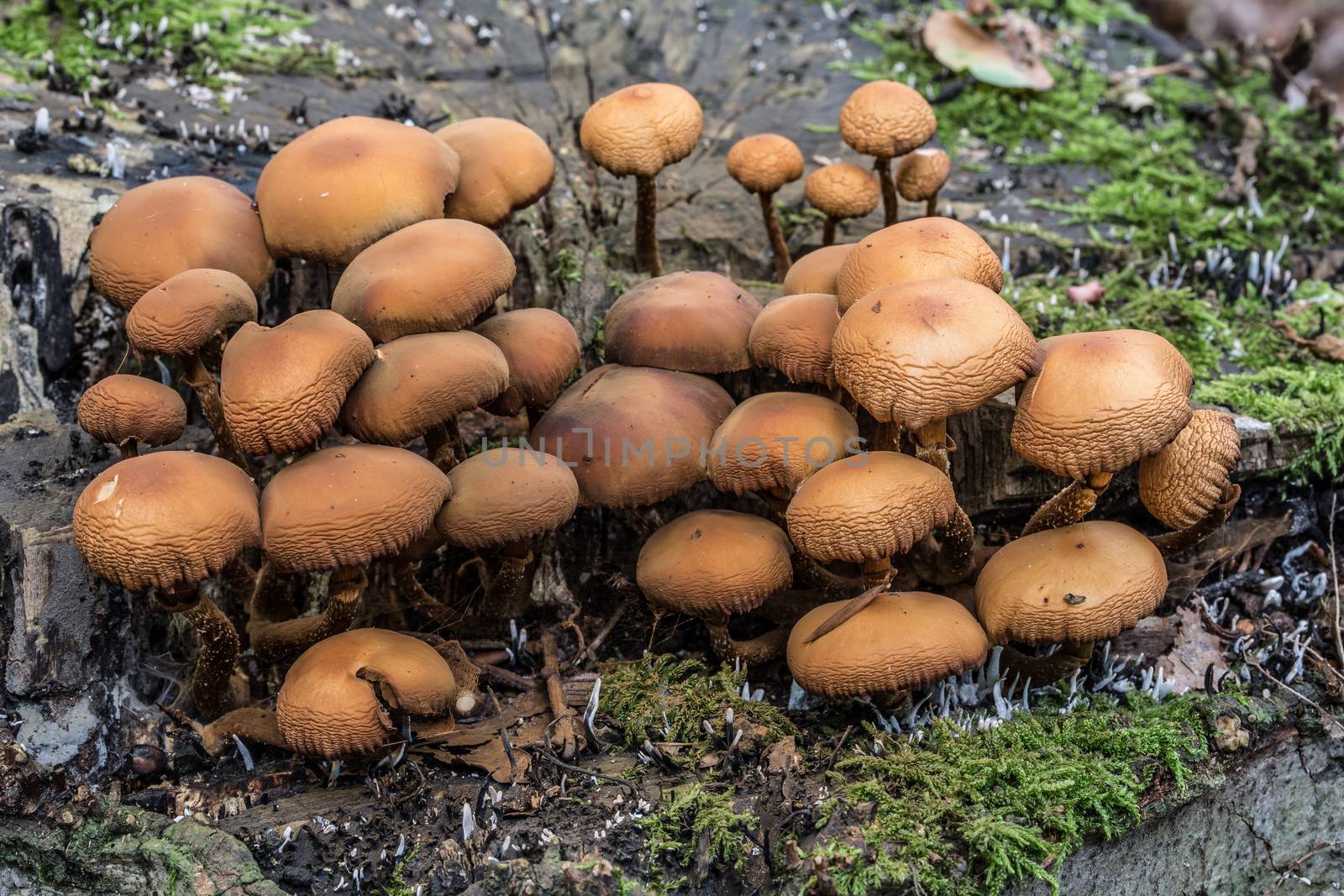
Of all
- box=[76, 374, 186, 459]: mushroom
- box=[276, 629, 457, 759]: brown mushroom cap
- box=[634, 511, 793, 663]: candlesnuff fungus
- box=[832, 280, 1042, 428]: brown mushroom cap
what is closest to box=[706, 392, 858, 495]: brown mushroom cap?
box=[634, 511, 793, 663]: candlesnuff fungus

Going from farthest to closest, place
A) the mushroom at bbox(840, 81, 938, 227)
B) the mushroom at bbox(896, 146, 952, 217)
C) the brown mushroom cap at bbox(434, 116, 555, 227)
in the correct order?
the mushroom at bbox(896, 146, 952, 217) < the mushroom at bbox(840, 81, 938, 227) < the brown mushroom cap at bbox(434, 116, 555, 227)

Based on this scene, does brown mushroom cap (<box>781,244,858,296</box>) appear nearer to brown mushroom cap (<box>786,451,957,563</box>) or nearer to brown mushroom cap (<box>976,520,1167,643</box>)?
brown mushroom cap (<box>786,451,957,563</box>)

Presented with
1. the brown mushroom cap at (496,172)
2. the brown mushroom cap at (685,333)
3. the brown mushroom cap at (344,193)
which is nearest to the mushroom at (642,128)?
the brown mushroom cap at (496,172)

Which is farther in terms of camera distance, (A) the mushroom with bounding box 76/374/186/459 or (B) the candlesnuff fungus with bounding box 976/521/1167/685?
(A) the mushroom with bounding box 76/374/186/459

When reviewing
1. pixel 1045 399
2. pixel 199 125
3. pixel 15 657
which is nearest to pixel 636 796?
pixel 1045 399

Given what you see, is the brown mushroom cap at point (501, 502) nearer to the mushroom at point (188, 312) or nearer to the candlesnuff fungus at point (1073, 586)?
the mushroom at point (188, 312)
